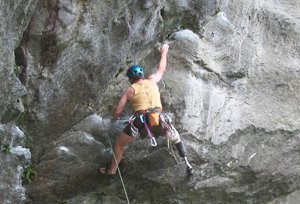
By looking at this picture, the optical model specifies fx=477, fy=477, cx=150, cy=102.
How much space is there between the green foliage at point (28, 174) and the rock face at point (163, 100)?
69 mm

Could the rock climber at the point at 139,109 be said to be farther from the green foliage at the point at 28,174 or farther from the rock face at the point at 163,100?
the green foliage at the point at 28,174

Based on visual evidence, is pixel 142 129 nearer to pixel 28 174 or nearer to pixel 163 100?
pixel 163 100

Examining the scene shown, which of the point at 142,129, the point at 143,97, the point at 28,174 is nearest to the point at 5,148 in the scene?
the point at 28,174

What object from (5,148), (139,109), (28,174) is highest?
(139,109)

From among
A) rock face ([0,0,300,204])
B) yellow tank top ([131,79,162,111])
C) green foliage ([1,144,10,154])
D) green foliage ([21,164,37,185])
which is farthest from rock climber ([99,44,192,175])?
green foliage ([1,144,10,154])

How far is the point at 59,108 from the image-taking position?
837 cm

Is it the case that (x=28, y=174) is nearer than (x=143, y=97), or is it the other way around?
(x=143, y=97)

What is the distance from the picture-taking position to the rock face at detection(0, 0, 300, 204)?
25.7 feet

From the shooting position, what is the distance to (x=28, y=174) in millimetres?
8406

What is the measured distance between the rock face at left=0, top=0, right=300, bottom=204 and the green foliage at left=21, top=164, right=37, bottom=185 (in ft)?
0.23

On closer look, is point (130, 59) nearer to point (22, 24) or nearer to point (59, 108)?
point (59, 108)

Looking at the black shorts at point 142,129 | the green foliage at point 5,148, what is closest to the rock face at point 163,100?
the green foliage at point 5,148

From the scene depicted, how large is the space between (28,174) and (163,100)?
114 inches

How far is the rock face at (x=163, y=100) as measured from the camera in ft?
25.7
